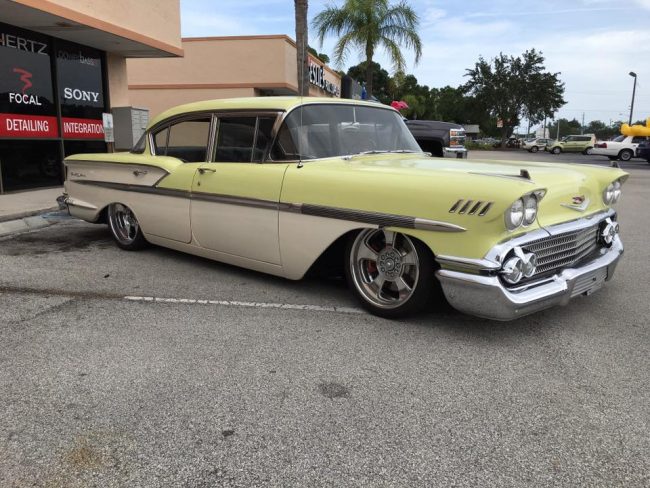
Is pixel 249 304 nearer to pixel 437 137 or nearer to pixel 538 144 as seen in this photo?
pixel 437 137

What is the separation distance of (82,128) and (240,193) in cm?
821

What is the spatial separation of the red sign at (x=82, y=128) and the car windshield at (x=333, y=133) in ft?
26.1

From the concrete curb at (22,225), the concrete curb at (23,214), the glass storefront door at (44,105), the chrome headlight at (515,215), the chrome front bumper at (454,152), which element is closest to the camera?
the chrome headlight at (515,215)

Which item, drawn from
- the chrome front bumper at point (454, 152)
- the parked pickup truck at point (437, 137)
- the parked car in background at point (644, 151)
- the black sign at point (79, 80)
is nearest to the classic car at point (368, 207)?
the chrome front bumper at point (454, 152)

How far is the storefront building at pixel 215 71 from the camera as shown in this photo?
1825 centimetres

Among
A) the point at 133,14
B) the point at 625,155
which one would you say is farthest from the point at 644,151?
the point at 133,14

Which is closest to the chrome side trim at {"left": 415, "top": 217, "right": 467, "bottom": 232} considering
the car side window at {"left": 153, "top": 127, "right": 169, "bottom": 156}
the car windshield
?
the car windshield

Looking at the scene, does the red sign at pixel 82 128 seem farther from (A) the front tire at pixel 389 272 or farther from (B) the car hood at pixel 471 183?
(A) the front tire at pixel 389 272

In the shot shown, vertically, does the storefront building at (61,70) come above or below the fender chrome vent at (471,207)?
above

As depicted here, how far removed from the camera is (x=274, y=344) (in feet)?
11.1

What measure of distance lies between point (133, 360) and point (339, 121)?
7.94 feet

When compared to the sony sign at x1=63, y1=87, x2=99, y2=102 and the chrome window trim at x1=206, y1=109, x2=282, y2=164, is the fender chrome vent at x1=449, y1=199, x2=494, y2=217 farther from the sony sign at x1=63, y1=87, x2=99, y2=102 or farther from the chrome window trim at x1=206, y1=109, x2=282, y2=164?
the sony sign at x1=63, y1=87, x2=99, y2=102

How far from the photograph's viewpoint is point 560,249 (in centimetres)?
355

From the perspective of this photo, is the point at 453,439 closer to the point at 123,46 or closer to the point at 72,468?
the point at 72,468
